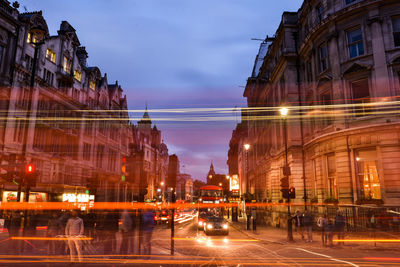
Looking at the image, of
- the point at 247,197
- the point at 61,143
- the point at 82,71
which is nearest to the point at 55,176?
the point at 61,143

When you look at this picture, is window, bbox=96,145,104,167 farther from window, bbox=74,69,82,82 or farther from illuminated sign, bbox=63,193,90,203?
window, bbox=74,69,82,82

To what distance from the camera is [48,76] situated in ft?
127

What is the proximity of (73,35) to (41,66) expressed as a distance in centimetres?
1027

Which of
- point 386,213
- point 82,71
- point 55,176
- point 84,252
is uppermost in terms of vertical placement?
point 82,71

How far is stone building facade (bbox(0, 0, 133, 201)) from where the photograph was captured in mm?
30531

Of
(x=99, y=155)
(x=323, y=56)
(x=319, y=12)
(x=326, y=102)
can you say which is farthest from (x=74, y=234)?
(x=99, y=155)

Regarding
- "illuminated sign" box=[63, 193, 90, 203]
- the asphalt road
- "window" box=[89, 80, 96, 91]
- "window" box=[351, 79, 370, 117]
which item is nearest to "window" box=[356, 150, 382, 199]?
"window" box=[351, 79, 370, 117]

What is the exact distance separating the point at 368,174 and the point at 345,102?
5.79 metres

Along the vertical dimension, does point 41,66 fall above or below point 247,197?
above

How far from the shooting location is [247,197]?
143 feet

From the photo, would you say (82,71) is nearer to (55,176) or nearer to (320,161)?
(55,176)

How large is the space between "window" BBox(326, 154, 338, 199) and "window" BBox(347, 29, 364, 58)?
A: 838 centimetres

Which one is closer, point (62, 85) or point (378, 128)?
point (378, 128)

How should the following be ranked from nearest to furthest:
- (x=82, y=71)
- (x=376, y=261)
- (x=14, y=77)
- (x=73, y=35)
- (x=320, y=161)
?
(x=376, y=261), (x=320, y=161), (x=14, y=77), (x=73, y=35), (x=82, y=71)
